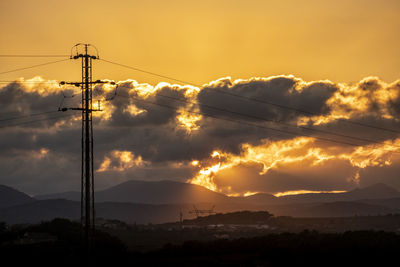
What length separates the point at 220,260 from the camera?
317 feet

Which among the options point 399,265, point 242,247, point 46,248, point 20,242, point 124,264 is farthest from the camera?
point 20,242

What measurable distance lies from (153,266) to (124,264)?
18.6 feet

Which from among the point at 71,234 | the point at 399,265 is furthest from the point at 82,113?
the point at 71,234

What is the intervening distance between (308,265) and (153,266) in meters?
24.3

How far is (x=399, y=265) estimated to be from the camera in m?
85.9

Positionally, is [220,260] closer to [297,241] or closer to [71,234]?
[297,241]

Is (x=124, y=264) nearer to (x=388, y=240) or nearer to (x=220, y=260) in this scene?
(x=220, y=260)

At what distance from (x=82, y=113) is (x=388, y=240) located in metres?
70.3

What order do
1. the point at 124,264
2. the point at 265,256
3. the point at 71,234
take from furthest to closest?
1. the point at 71,234
2. the point at 265,256
3. the point at 124,264

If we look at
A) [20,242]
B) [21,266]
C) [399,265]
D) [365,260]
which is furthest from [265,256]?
[20,242]

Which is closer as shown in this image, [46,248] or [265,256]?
[265,256]

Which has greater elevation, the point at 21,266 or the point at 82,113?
the point at 82,113

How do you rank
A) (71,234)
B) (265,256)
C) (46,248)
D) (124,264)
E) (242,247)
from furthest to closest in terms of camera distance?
1. (71,234)
2. (242,247)
3. (46,248)
4. (265,256)
5. (124,264)

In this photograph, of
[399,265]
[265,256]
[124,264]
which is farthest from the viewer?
[265,256]
